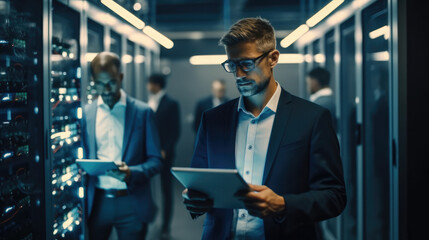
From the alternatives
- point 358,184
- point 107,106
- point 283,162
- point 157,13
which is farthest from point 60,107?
point 157,13

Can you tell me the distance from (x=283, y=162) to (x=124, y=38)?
365cm

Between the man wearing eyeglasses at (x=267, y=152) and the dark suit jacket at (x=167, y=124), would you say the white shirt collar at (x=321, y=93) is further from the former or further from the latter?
the man wearing eyeglasses at (x=267, y=152)

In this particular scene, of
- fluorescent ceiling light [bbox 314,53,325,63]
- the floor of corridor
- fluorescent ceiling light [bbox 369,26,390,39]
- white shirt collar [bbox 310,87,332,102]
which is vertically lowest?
the floor of corridor

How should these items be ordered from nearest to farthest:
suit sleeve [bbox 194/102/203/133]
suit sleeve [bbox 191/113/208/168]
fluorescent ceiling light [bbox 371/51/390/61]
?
suit sleeve [bbox 191/113/208/168] < fluorescent ceiling light [bbox 371/51/390/61] < suit sleeve [bbox 194/102/203/133]

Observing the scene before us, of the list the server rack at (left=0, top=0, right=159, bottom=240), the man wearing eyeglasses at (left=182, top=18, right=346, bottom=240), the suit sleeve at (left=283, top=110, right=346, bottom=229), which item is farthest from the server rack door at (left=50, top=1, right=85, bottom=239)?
the suit sleeve at (left=283, top=110, right=346, bottom=229)

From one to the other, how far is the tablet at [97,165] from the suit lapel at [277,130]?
1030 mm

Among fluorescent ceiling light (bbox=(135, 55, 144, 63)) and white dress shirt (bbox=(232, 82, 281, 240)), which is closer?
white dress shirt (bbox=(232, 82, 281, 240))

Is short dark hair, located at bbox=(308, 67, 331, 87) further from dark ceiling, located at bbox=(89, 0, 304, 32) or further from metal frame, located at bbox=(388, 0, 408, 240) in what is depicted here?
dark ceiling, located at bbox=(89, 0, 304, 32)

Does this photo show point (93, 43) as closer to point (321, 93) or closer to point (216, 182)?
point (321, 93)

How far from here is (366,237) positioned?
3762 mm

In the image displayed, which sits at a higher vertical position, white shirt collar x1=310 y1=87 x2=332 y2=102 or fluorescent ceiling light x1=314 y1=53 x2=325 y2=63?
fluorescent ceiling light x1=314 y1=53 x2=325 y2=63

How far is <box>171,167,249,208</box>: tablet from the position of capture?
1.47 m

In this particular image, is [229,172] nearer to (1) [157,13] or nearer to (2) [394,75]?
(2) [394,75]

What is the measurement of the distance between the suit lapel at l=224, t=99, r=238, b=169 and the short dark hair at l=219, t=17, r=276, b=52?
323 millimetres
